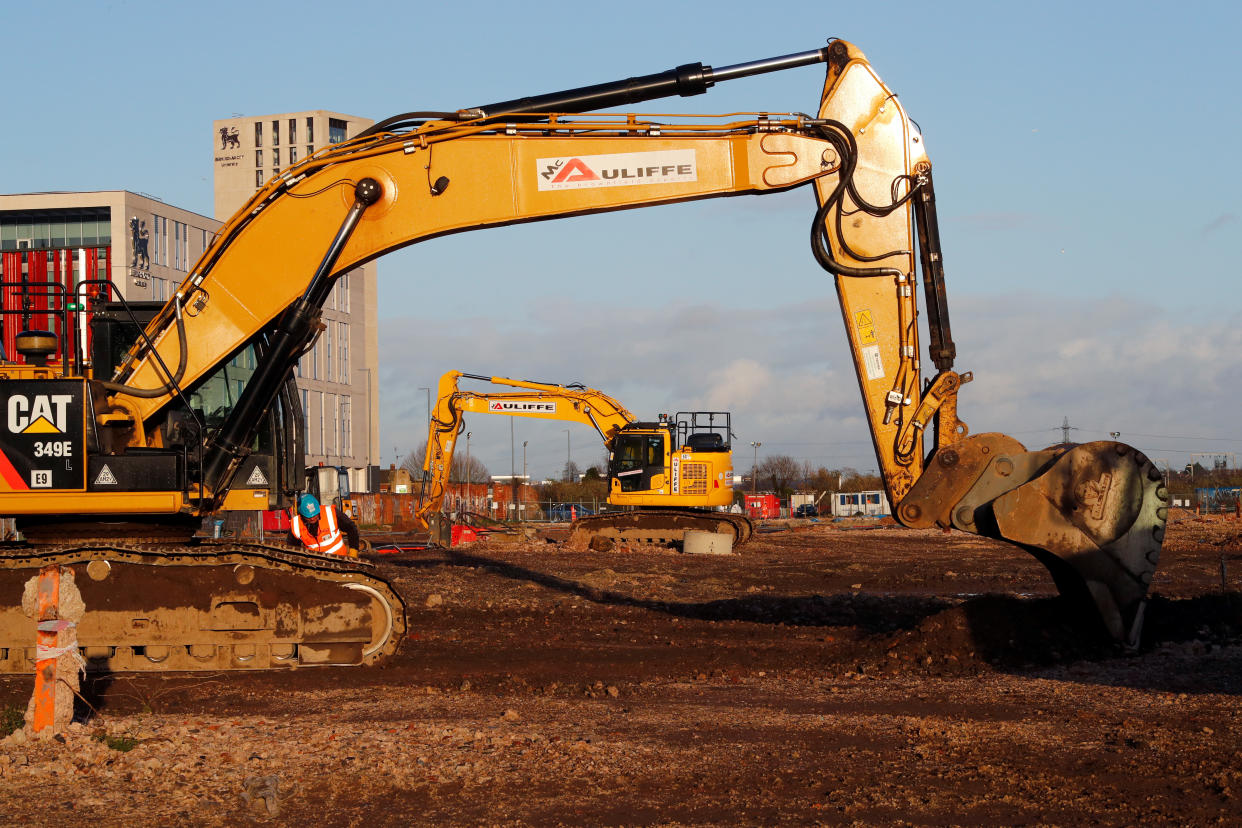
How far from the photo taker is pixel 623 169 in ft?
35.4

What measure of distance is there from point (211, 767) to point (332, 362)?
72.8 m

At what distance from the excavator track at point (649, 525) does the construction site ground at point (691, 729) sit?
1634 cm

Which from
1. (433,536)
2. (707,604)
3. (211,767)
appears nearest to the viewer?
(211,767)

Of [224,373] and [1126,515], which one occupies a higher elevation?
[224,373]

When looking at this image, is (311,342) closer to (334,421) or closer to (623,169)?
(623,169)

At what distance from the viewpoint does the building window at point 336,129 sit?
91.4m

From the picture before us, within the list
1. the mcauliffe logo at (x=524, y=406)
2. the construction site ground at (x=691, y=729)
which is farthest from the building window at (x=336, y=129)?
the construction site ground at (x=691, y=729)

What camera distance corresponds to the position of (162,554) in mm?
10141

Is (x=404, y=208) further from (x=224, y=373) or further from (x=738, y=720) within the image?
(x=738, y=720)

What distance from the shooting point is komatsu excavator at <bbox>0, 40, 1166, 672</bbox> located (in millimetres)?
9961

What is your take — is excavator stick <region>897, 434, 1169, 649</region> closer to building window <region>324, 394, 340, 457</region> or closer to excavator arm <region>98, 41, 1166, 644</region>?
excavator arm <region>98, 41, 1166, 644</region>

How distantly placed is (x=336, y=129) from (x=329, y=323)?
1006 inches

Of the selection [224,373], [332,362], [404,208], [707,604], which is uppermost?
[332,362]

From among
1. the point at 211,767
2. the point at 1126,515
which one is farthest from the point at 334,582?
the point at 1126,515
